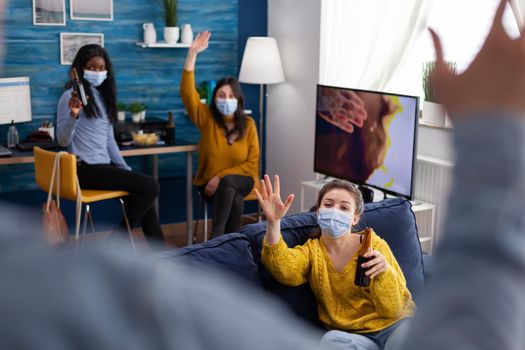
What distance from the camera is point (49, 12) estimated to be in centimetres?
530

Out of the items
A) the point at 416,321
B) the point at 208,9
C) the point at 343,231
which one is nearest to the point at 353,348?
the point at 343,231

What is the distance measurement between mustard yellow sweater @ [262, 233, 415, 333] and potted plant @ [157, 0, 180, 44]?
121 inches

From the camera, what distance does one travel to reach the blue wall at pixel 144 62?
5305 mm

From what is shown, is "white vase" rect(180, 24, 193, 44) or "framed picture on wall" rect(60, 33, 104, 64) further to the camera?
"white vase" rect(180, 24, 193, 44)

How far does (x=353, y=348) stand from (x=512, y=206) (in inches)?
92.8

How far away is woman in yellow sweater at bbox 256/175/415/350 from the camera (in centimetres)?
275

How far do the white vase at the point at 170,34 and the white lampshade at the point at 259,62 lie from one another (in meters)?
0.53

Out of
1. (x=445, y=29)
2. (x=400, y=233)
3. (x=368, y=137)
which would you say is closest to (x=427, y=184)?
(x=368, y=137)

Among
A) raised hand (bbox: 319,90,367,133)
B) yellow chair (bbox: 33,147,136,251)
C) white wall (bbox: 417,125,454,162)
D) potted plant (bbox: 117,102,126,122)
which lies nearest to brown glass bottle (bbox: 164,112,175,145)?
potted plant (bbox: 117,102,126,122)

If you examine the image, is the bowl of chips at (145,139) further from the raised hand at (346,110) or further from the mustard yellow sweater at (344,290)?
the mustard yellow sweater at (344,290)

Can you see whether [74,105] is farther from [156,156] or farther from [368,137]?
[368,137]

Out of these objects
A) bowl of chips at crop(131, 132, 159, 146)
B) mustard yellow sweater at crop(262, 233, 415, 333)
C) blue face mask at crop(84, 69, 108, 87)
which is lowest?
mustard yellow sweater at crop(262, 233, 415, 333)

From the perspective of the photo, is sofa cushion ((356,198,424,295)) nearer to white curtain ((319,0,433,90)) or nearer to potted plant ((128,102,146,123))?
white curtain ((319,0,433,90))

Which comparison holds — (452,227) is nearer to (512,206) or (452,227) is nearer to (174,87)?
(512,206)
